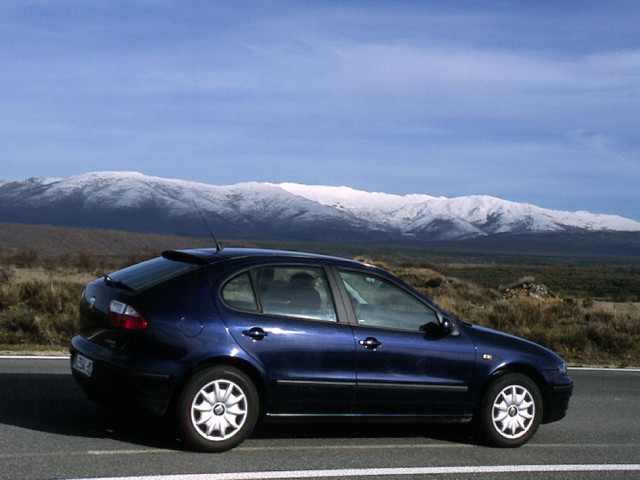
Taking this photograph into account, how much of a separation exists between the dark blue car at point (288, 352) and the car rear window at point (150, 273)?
2 cm

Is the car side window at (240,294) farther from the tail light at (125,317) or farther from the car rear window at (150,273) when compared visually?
the tail light at (125,317)

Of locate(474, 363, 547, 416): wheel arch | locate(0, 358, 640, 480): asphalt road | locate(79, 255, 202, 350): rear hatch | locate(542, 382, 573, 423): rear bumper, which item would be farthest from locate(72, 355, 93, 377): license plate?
locate(542, 382, 573, 423): rear bumper

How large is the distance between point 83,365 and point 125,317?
24.7 inches

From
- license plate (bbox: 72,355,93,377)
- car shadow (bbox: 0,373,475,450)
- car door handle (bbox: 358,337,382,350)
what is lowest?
car shadow (bbox: 0,373,475,450)

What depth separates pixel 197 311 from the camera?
6.12m

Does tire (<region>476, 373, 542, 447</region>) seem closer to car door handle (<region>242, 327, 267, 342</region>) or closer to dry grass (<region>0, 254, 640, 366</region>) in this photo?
car door handle (<region>242, 327, 267, 342</region>)

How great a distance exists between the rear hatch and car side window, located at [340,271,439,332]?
4.07 feet

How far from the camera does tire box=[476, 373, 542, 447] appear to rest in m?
6.86

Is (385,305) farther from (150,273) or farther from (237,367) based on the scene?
(150,273)

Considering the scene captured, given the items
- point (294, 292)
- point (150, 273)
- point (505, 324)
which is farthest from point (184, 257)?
point (505, 324)

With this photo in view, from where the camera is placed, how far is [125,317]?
6.07 meters

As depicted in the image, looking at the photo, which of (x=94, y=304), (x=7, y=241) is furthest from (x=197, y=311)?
(x=7, y=241)

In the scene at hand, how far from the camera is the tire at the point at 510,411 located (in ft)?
22.5

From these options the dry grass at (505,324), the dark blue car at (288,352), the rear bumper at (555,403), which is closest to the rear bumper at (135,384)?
the dark blue car at (288,352)
